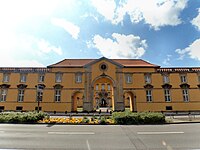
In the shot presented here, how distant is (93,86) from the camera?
30.2m

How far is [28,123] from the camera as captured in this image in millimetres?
13914

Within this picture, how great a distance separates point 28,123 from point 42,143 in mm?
8200

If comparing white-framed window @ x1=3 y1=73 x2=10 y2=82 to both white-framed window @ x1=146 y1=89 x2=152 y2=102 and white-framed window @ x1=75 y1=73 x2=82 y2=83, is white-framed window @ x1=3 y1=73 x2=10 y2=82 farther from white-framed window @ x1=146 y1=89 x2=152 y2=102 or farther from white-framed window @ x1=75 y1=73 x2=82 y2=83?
white-framed window @ x1=146 y1=89 x2=152 y2=102

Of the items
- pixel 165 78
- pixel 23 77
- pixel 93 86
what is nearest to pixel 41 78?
pixel 23 77

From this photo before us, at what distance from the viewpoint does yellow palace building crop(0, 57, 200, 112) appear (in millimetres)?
29266

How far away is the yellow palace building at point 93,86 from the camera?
96.0ft

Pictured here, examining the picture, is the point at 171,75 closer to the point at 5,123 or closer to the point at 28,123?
the point at 28,123

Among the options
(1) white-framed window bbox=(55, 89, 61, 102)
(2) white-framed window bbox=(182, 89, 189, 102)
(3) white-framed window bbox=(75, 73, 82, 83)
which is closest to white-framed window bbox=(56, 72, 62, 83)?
(1) white-framed window bbox=(55, 89, 61, 102)

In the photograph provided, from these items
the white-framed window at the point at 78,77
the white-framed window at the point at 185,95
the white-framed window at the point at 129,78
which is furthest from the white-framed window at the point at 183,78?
the white-framed window at the point at 78,77

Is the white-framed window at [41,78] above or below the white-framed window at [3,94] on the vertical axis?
above

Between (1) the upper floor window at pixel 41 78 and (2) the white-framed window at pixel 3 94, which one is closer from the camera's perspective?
(2) the white-framed window at pixel 3 94

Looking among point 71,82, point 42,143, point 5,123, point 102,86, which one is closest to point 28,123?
point 5,123

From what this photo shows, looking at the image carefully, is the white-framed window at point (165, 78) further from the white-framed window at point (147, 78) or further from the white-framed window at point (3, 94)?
the white-framed window at point (3, 94)

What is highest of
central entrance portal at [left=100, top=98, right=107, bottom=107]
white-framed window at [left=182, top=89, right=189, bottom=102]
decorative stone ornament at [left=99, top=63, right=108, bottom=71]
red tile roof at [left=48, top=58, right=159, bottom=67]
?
red tile roof at [left=48, top=58, right=159, bottom=67]
